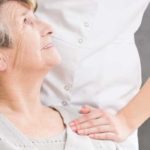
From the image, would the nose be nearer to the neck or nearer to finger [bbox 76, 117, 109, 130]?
the neck

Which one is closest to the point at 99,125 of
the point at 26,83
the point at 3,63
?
the point at 26,83

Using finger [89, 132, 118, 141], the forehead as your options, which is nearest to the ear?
the forehead

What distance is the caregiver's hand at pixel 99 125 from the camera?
1810mm

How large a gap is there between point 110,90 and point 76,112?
0.57 ft

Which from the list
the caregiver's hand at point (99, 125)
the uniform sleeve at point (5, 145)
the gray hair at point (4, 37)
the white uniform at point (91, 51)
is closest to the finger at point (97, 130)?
the caregiver's hand at point (99, 125)

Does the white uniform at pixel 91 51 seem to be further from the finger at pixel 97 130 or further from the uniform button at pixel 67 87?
the finger at pixel 97 130

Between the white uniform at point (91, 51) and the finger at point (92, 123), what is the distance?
108mm

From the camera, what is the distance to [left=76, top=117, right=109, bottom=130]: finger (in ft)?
5.93

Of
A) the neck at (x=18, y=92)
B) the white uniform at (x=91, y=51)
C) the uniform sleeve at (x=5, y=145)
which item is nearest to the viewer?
the uniform sleeve at (x=5, y=145)

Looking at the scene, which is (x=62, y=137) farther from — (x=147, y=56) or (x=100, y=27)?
(x=147, y=56)

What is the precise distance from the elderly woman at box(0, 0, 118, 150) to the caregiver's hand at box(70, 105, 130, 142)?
0.03m

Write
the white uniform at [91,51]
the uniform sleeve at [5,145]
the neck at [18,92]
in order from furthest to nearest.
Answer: the white uniform at [91,51], the neck at [18,92], the uniform sleeve at [5,145]

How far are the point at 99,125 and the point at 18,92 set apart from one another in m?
0.32

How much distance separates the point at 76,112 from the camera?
1.89 meters
